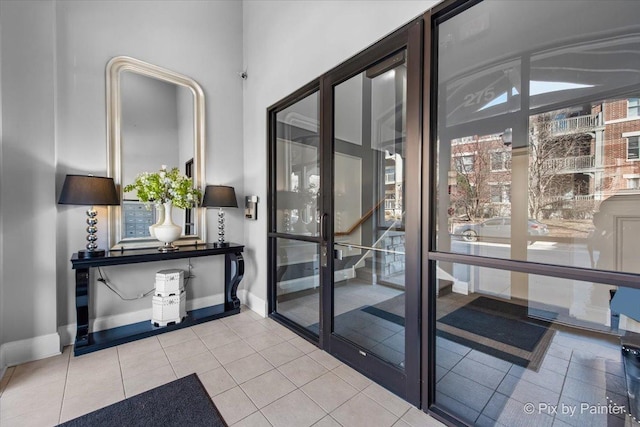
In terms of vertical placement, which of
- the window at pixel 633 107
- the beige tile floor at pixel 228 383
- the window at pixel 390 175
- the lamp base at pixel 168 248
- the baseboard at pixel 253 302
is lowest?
the beige tile floor at pixel 228 383

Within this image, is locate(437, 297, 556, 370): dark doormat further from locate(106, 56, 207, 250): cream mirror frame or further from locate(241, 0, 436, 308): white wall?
locate(106, 56, 207, 250): cream mirror frame

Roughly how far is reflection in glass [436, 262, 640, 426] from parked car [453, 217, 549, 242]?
252 millimetres

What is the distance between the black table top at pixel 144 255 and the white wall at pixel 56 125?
0.29 meters

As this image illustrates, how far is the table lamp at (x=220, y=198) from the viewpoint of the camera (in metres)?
3.17

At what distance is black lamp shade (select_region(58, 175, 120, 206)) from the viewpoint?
230cm

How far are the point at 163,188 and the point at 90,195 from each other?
0.61 m

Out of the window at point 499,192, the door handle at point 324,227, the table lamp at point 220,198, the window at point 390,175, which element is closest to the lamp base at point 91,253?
the table lamp at point 220,198

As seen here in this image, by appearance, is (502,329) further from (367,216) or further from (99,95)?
(99,95)

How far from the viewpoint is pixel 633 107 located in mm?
1558

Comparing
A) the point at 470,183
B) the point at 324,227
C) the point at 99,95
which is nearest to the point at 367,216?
the point at 324,227

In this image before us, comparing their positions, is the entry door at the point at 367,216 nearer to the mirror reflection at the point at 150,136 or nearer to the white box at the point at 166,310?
the white box at the point at 166,310

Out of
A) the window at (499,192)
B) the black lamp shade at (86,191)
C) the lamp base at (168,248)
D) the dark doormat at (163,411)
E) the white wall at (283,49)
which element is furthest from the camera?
the lamp base at (168,248)

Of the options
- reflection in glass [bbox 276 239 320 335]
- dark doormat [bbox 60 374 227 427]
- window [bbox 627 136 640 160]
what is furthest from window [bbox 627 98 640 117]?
dark doormat [bbox 60 374 227 427]

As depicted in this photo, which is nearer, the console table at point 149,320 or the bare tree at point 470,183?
the bare tree at point 470,183
